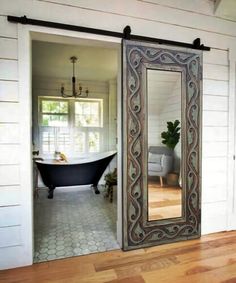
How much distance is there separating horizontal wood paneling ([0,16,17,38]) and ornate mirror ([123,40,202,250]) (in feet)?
3.29

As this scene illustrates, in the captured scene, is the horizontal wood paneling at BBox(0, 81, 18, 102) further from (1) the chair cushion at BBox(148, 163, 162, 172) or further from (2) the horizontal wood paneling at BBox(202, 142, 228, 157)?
(2) the horizontal wood paneling at BBox(202, 142, 228, 157)

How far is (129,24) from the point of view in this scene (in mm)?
2117

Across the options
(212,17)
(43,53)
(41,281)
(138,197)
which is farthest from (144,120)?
(43,53)

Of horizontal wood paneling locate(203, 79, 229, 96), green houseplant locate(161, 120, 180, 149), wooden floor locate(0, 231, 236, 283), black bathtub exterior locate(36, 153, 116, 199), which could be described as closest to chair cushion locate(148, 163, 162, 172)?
green houseplant locate(161, 120, 180, 149)

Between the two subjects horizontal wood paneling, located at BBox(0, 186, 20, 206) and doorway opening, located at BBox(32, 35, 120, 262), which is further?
doorway opening, located at BBox(32, 35, 120, 262)

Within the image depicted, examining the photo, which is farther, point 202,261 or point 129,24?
point 129,24

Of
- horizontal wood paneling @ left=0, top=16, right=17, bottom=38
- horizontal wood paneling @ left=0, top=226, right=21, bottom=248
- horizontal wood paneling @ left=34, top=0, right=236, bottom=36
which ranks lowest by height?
horizontal wood paneling @ left=0, top=226, right=21, bottom=248

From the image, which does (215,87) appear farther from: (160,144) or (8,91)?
(8,91)

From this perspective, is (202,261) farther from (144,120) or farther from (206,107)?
(206,107)

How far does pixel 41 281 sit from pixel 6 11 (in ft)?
7.43

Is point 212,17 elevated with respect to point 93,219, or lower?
elevated

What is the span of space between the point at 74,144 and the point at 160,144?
10.4ft

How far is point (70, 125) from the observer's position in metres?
5.08

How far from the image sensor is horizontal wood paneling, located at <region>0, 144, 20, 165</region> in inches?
72.4
